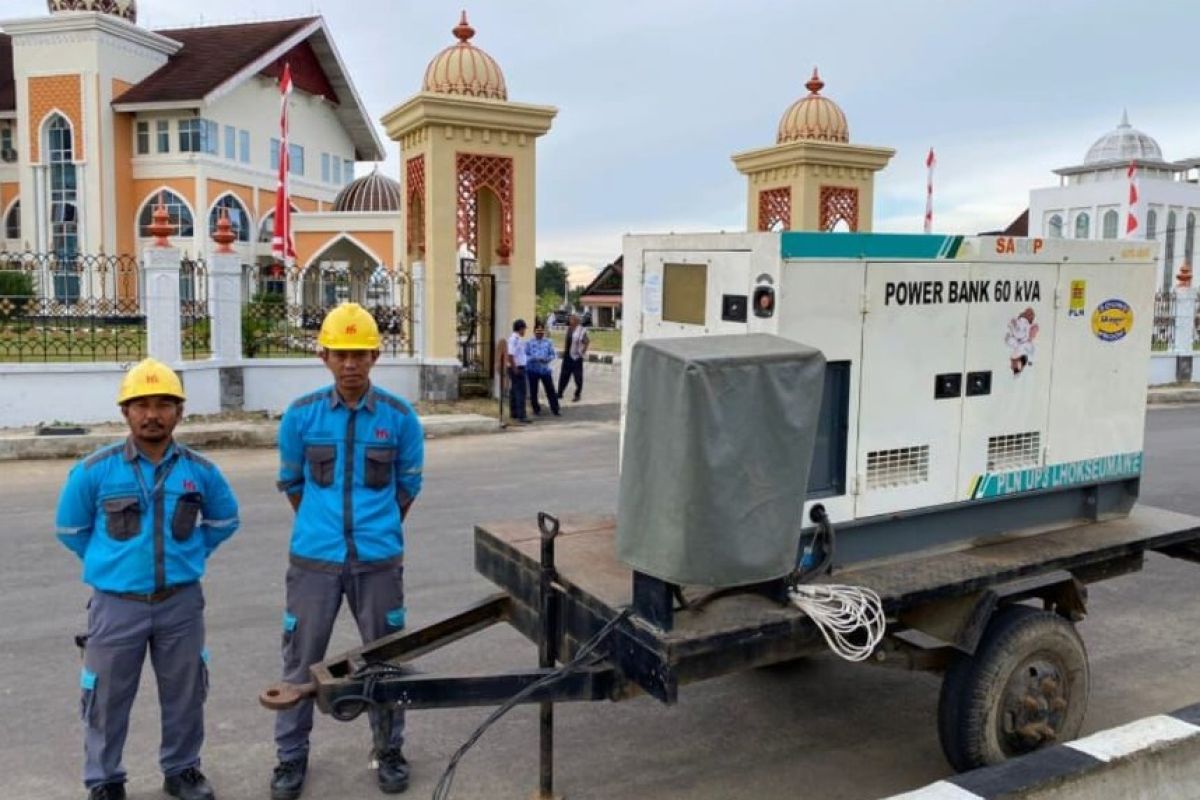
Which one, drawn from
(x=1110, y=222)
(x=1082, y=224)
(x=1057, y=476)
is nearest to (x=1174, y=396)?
(x=1057, y=476)

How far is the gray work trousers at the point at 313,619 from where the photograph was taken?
12.5ft

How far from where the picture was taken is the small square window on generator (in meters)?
3.76

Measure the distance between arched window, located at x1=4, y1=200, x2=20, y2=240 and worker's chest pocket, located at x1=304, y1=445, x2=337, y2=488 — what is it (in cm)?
3884

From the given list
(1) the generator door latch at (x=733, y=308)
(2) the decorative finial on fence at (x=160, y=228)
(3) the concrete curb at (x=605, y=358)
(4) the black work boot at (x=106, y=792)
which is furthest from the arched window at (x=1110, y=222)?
(4) the black work boot at (x=106, y=792)

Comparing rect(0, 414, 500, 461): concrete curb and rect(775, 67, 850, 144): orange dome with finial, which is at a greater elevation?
rect(775, 67, 850, 144): orange dome with finial

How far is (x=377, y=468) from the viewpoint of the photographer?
152 inches

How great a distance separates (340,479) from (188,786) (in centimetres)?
122

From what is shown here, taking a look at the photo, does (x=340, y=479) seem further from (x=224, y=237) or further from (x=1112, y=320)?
(x=224, y=237)

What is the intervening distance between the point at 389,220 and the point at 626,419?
31.5m

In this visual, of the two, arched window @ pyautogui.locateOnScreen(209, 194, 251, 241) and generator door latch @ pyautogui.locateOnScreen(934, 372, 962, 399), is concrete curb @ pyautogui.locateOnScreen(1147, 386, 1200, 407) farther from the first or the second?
arched window @ pyautogui.locateOnScreen(209, 194, 251, 241)

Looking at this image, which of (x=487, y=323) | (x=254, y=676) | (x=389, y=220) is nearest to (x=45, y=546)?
(x=254, y=676)

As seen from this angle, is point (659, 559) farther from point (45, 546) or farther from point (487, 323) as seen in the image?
point (487, 323)

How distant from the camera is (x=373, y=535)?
151 inches

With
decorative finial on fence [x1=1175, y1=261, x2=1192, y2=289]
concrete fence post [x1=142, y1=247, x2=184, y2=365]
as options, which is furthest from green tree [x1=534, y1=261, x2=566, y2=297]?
concrete fence post [x1=142, y1=247, x2=184, y2=365]
